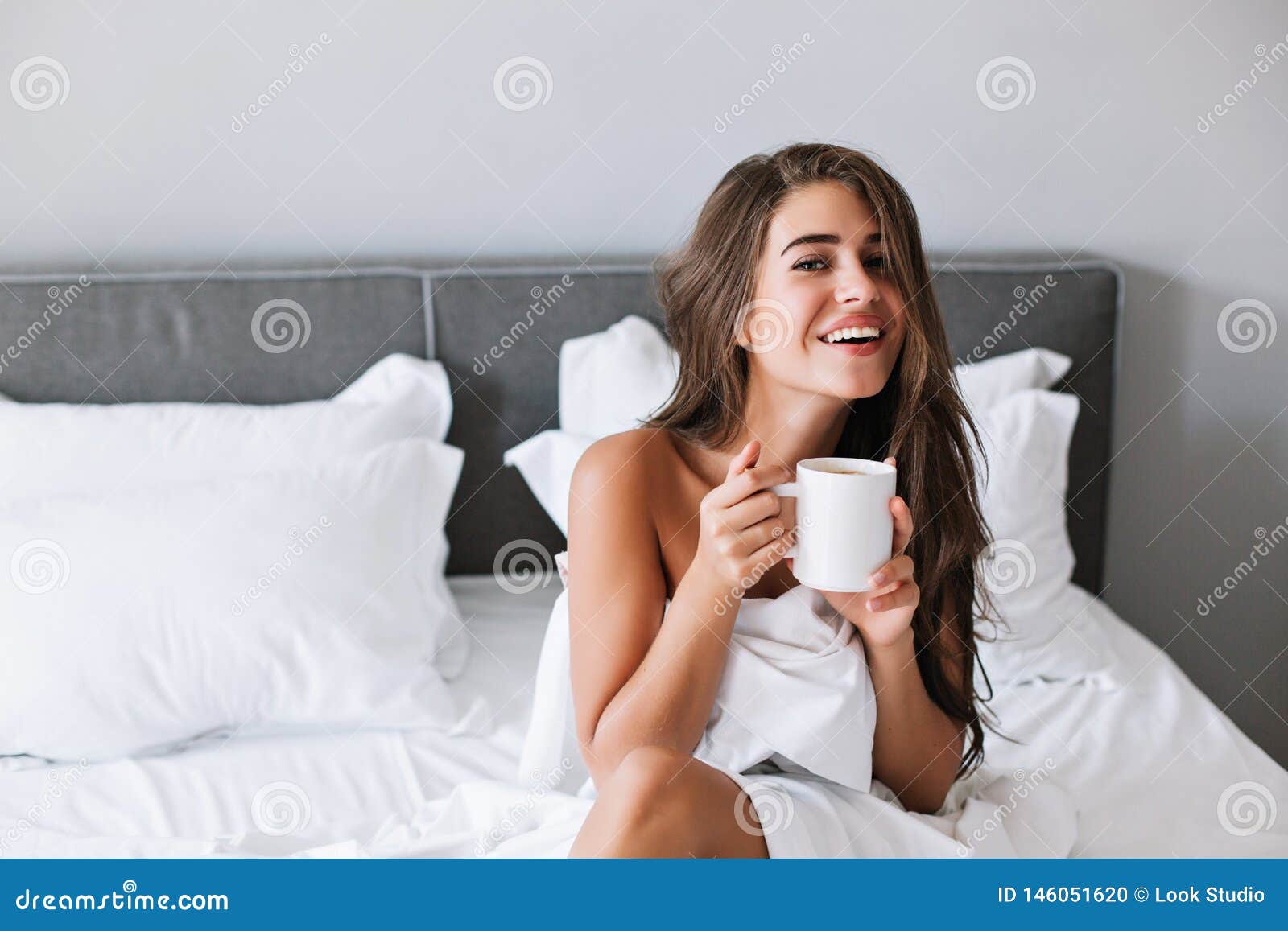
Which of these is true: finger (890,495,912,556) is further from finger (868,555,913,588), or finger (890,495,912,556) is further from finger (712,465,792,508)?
finger (712,465,792,508)

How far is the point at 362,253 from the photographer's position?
2.00m

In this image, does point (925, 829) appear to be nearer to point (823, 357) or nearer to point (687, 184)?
point (823, 357)

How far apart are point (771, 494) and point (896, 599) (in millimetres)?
189

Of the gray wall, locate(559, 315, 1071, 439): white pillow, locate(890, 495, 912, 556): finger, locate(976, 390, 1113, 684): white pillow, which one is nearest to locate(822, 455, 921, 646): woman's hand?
locate(890, 495, 912, 556): finger

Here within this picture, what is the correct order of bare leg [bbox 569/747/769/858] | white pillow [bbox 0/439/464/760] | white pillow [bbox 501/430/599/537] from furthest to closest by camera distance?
white pillow [bbox 501/430/599/537]
white pillow [bbox 0/439/464/760]
bare leg [bbox 569/747/769/858]

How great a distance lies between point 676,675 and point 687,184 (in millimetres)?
1196

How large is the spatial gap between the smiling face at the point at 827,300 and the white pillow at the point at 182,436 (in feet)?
2.80

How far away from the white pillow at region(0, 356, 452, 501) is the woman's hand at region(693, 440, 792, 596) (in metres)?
0.87

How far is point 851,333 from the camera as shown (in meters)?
1.12

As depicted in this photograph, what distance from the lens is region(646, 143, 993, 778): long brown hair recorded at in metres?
1.18

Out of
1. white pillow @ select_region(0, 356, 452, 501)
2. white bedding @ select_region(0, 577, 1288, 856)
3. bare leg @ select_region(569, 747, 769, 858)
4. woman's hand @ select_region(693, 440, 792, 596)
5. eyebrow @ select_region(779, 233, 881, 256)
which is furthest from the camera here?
white pillow @ select_region(0, 356, 452, 501)

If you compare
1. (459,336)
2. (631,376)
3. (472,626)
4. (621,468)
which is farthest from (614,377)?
(621,468)

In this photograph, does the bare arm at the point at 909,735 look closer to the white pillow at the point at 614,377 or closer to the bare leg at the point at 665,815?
the bare leg at the point at 665,815
